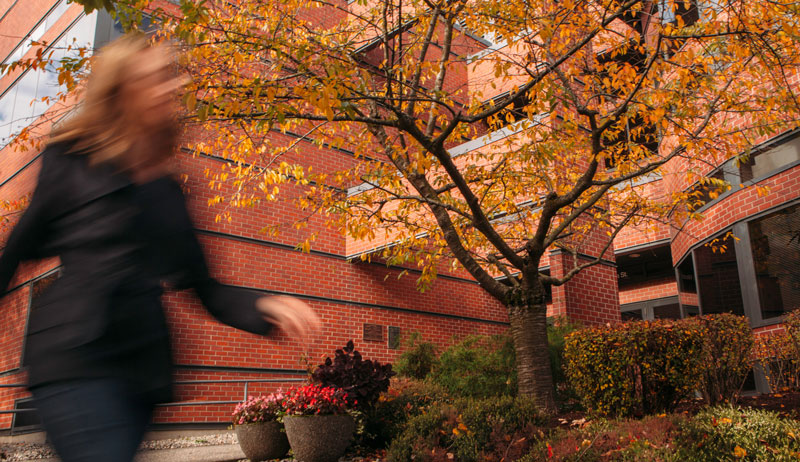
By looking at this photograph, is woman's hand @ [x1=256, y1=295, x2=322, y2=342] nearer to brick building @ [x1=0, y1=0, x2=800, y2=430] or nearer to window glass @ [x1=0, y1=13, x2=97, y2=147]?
brick building @ [x1=0, y1=0, x2=800, y2=430]

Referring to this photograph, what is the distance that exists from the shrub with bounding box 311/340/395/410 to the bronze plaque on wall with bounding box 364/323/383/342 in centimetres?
587

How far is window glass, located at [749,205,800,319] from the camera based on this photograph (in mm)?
11125

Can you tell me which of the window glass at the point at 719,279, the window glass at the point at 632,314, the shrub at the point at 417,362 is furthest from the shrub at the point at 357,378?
the window glass at the point at 632,314

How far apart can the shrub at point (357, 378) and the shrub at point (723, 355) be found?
412 cm

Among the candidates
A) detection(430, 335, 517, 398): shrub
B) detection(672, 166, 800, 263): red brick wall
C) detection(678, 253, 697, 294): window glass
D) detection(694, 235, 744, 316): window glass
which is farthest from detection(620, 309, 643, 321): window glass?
detection(430, 335, 517, 398): shrub

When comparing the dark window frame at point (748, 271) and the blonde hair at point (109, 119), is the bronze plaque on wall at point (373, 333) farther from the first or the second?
the blonde hair at point (109, 119)

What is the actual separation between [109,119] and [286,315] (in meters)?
0.78

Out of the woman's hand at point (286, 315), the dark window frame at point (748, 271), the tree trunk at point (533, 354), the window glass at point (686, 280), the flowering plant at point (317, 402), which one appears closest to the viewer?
the woman's hand at point (286, 315)

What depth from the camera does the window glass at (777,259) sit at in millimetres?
11125

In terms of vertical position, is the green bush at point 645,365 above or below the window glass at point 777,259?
below

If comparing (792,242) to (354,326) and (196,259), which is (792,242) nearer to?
(354,326)

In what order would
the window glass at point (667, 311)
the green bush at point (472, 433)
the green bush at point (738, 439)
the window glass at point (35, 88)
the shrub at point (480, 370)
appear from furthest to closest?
the window glass at point (667, 311) → the window glass at point (35, 88) → the shrub at point (480, 370) → the green bush at point (472, 433) → the green bush at point (738, 439)

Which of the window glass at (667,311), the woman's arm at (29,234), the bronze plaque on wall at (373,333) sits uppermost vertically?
the window glass at (667,311)

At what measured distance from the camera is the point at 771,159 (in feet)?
38.7
